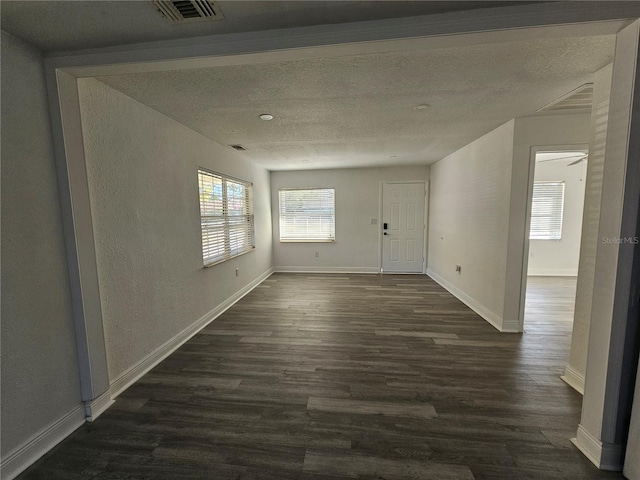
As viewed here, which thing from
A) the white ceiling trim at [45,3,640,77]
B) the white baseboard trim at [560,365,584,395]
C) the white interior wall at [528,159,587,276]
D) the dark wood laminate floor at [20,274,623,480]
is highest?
the white ceiling trim at [45,3,640,77]

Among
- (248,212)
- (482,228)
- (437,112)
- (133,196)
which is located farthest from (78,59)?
(482,228)

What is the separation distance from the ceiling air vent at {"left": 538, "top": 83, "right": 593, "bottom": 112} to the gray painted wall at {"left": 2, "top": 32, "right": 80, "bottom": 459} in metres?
3.81

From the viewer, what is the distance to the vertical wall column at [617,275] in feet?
4.12

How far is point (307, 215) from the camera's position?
590 centimetres

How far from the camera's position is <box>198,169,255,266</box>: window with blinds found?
331 cm

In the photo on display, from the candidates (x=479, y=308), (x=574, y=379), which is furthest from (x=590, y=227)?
(x=479, y=308)

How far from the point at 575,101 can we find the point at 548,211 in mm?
4105

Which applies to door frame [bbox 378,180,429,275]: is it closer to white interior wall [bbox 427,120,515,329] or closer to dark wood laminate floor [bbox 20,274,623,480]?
white interior wall [bbox 427,120,515,329]

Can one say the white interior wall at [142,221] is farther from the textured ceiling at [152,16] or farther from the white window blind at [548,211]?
the white window blind at [548,211]

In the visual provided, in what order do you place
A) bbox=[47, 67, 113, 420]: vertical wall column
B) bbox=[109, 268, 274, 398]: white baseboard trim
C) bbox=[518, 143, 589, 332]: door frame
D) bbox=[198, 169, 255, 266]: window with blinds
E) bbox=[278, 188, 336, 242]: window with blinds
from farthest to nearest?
bbox=[278, 188, 336, 242]: window with blinds → bbox=[198, 169, 255, 266]: window with blinds → bbox=[518, 143, 589, 332]: door frame → bbox=[109, 268, 274, 398]: white baseboard trim → bbox=[47, 67, 113, 420]: vertical wall column

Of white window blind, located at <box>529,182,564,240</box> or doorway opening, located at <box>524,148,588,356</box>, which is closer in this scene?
doorway opening, located at <box>524,148,588,356</box>

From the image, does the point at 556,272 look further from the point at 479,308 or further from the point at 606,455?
the point at 606,455

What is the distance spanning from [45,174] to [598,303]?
3241mm

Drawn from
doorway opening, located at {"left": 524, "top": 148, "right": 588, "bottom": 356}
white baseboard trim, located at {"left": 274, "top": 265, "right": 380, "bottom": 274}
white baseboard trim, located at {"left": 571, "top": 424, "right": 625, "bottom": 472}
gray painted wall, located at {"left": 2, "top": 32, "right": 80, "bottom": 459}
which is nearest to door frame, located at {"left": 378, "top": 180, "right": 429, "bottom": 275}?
white baseboard trim, located at {"left": 274, "top": 265, "right": 380, "bottom": 274}
